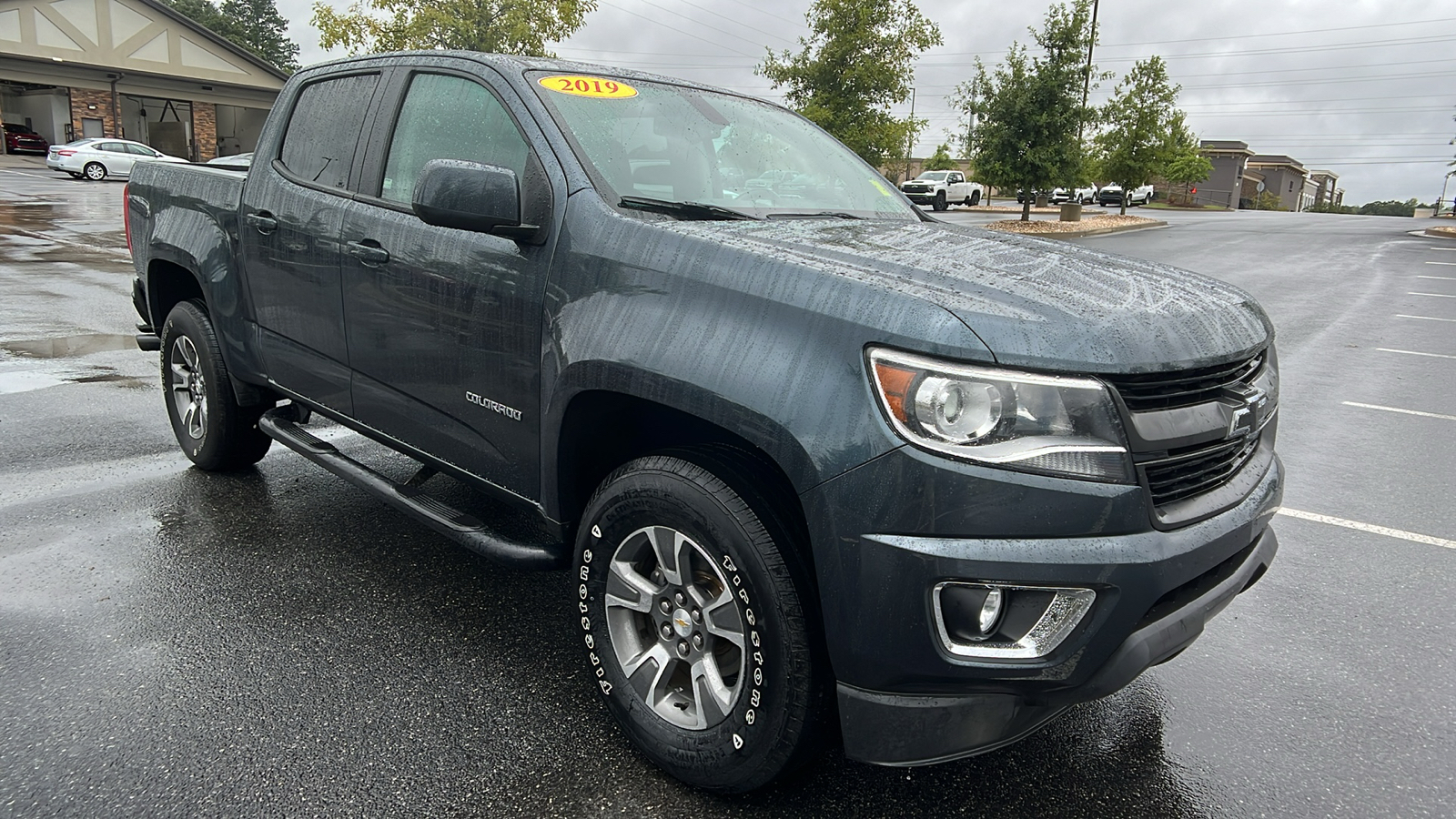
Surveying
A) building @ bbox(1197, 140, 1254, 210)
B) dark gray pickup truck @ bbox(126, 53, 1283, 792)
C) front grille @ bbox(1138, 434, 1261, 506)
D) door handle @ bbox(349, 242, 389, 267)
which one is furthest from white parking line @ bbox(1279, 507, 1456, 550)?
building @ bbox(1197, 140, 1254, 210)

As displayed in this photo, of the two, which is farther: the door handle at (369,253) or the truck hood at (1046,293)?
the door handle at (369,253)

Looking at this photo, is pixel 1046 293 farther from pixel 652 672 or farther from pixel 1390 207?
pixel 1390 207

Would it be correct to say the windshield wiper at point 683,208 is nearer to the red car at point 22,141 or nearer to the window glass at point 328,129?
the window glass at point 328,129

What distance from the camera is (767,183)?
3260 millimetres

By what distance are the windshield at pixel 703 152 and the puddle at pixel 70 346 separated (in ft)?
20.5

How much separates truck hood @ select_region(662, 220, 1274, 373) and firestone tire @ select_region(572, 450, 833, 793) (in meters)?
0.60

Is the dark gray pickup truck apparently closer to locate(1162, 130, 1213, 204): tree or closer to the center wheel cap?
the center wheel cap

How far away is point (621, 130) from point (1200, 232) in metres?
29.1

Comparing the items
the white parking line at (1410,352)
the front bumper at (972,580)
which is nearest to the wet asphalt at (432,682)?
the front bumper at (972,580)

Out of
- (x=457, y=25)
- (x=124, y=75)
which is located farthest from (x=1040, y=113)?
(x=124, y=75)

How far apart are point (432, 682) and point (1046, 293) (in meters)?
2.15

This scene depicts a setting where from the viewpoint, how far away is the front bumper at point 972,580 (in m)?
1.90

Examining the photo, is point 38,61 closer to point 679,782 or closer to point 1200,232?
point 1200,232

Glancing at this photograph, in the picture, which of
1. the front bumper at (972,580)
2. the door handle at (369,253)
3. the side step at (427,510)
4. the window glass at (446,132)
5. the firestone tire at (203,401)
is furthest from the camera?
the firestone tire at (203,401)
